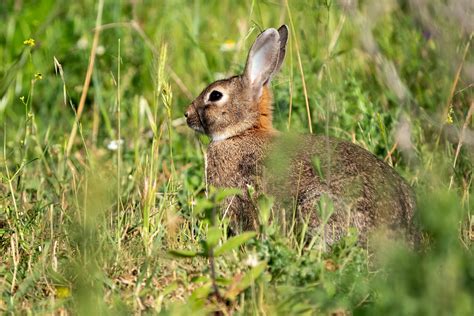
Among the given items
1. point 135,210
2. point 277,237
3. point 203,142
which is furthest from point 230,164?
point 277,237

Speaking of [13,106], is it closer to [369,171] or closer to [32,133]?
[32,133]

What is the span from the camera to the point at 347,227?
4594 mm

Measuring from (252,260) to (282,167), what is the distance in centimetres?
85

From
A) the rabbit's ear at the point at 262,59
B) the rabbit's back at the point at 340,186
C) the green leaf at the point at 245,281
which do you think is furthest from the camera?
the rabbit's ear at the point at 262,59

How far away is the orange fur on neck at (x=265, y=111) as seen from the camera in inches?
230

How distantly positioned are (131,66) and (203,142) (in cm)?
199

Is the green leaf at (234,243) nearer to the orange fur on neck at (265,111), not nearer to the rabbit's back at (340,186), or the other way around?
the rabbit's back at (340,186)

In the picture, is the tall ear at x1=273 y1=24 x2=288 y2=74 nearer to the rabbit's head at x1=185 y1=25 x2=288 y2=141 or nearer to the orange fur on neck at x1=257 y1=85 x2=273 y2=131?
the rabbit's head at x1=185 y1=25 x2=288 y2=141

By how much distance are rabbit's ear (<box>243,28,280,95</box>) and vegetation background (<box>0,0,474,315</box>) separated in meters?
0.15

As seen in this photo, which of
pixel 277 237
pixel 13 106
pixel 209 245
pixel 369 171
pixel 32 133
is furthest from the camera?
pixel 13 106

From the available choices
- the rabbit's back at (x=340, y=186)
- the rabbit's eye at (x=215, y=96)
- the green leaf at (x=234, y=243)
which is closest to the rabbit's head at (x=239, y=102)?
Result: the rabbit's eye at (x=215, y=96)

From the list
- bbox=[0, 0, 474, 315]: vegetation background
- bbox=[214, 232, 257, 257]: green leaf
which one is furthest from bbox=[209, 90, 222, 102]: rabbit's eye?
bbox=[214, 232, 257, 257]: green leaf

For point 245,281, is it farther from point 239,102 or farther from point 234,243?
point 239,102

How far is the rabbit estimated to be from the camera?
471 cm
